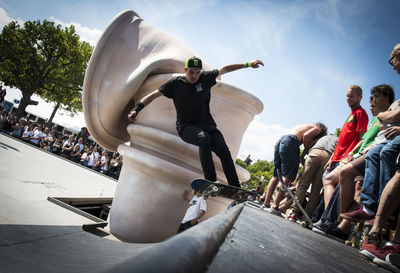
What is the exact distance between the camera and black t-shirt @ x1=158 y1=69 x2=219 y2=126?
273 centimetres

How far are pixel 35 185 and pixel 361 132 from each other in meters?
4.57

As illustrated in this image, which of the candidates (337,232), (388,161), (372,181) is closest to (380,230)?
(372,181)

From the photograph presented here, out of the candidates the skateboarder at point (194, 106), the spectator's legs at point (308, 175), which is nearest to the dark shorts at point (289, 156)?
the spectator's legs at point (308, 175)

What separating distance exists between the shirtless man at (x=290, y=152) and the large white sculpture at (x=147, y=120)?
68.2 inches

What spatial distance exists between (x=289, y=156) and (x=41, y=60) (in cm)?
2580

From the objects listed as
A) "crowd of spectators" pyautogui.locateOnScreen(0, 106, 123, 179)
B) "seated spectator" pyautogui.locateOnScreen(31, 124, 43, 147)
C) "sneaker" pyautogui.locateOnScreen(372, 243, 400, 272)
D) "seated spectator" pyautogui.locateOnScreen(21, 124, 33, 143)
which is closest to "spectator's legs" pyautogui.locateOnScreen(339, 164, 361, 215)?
"sneaker" pyautogui.locateOnScreen(372, 243, 400, 272)

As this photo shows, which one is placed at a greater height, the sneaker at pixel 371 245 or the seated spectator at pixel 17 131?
the sneaker at pixel 371 245

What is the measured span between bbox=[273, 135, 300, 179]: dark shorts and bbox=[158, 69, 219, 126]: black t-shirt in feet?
7.92

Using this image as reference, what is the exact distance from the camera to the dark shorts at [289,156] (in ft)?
15.1

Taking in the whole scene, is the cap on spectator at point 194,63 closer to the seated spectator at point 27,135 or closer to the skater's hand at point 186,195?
the skater's hand at point 186,195

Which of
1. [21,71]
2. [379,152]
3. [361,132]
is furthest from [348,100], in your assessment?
[21,71]

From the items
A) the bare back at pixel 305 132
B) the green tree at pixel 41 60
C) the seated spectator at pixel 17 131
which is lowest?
the seated spectator at pixel 17 131

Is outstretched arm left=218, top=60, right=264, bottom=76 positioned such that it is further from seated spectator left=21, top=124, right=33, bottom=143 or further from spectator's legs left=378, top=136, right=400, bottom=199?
seated spectator left=21, top=124, right=33, bottom=143

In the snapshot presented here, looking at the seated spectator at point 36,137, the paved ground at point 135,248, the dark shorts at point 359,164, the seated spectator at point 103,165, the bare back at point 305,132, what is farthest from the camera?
→ the seated spectator at point 36,137
